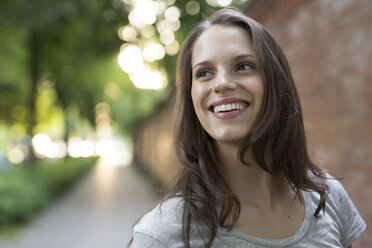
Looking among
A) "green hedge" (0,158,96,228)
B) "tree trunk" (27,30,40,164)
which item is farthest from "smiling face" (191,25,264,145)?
"tree trunk" (27,30,40,164)

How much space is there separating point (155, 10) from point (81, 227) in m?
6.49

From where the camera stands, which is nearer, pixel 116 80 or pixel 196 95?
pixel 196 95

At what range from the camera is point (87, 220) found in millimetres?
10062

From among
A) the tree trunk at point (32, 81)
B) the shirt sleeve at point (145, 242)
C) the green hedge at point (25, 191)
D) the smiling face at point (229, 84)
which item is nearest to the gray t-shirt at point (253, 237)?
the shirt sleeve at point (145, 242)

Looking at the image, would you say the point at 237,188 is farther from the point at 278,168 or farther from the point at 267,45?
the point at 267,45

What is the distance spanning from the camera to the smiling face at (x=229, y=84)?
1516mm

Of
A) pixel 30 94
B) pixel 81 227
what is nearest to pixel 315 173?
pixel 81 227

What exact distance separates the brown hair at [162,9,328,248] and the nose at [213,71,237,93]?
0.40ft

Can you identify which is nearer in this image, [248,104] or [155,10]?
[248,104]

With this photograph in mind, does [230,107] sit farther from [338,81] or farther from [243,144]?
[338,81]

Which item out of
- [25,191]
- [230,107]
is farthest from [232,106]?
[25,191]

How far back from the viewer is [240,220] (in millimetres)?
1504

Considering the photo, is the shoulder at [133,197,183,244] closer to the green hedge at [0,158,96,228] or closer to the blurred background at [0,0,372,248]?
the blurred background at [0,0,372,248]

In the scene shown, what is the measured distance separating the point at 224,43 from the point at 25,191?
→ 10294mm
